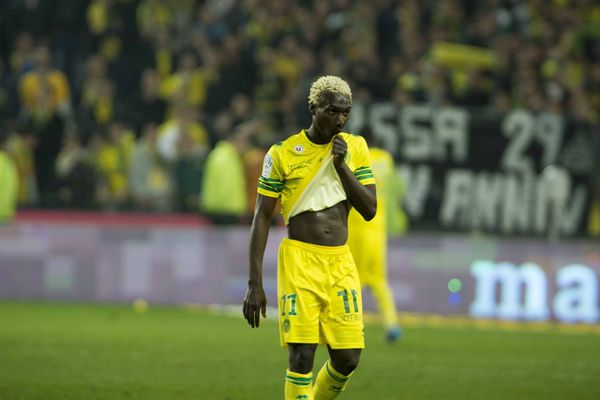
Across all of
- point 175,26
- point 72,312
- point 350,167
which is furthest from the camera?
point 175,26

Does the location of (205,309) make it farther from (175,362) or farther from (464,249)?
(175,362)

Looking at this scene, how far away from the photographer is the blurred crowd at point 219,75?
774 inches

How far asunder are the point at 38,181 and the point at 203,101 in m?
3.30

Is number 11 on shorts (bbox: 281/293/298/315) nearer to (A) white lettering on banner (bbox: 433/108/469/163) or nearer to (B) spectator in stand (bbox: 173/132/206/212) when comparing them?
(A) white lettering on banner (bbox: 433/108/469/163)

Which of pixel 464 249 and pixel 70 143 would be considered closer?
pixel 464 249

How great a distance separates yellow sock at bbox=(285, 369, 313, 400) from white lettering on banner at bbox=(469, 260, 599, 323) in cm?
1083

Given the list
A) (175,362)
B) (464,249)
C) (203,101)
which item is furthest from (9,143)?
(175,362)

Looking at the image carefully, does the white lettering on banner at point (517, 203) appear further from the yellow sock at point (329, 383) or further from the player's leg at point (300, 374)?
the player's leg at point (300, 374)

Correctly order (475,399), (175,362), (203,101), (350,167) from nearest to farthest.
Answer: (350,167) → (475,399) → (175,362) → (203,101)

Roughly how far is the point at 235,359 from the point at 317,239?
5.13 metres

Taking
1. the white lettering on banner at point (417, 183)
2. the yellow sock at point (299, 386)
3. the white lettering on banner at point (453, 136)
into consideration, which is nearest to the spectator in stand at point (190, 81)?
the white lettering on banner at point (417, 183)

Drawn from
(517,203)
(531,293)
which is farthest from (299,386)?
(517,203)

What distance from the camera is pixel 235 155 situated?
19.6 m

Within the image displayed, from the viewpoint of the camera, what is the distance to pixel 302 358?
7.44 meters
